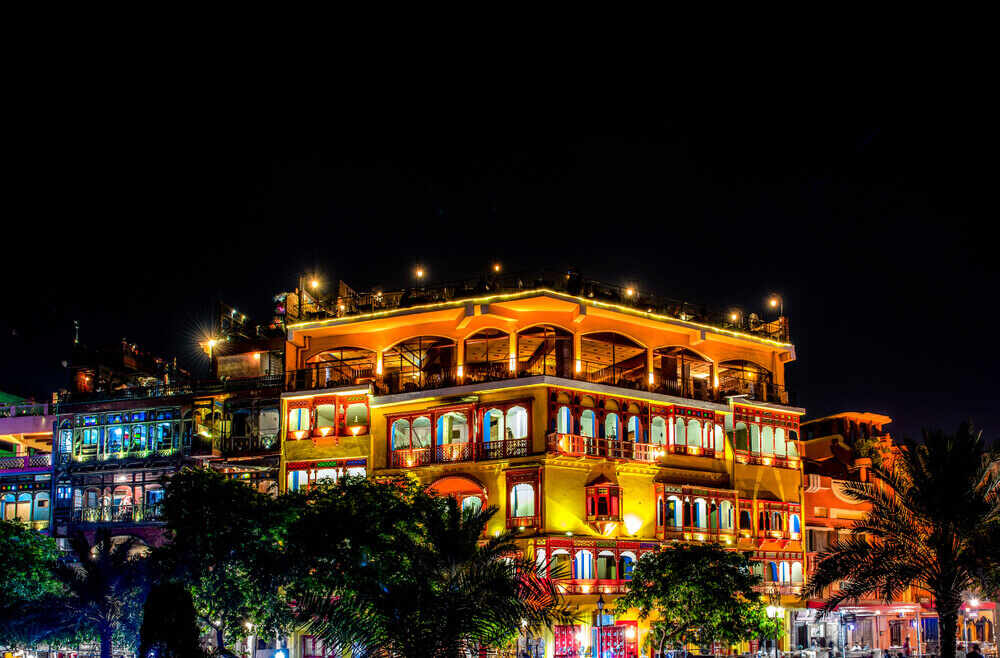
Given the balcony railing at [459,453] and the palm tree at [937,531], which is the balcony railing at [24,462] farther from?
the palm tree at [937,531]

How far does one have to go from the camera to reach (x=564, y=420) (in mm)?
52188

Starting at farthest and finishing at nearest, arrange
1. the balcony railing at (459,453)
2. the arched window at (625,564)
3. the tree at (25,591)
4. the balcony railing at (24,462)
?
the balcony railing at (24,462) < the arched window at (625,564) < the balcony railing at (459,453) < the tree at (25,591)

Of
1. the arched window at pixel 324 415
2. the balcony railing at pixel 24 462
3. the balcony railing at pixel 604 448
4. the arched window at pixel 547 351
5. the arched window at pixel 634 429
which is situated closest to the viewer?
the balcony railing at pixel 604 448

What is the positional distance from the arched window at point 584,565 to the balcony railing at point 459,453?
5.60 metres

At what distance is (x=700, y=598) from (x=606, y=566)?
10.1m

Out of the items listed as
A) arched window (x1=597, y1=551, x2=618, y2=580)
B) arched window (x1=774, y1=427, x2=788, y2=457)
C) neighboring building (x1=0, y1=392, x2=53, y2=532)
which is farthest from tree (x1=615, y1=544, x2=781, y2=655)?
neighboring building (x1=0, y1=392, x2=53, y2=532)

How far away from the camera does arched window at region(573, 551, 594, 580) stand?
5062 centimetres

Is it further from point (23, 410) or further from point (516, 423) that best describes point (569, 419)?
point (23, 410)

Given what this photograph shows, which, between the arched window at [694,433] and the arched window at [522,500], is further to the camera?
the arched window at [694,433]

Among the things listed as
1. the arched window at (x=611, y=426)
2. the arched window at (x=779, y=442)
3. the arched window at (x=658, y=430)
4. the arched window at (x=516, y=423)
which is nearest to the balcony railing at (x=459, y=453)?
the arched window at (x=516, y=423)

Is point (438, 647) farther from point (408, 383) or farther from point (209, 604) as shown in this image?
point (408, 383)

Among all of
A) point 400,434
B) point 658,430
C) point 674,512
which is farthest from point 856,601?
point 400,434

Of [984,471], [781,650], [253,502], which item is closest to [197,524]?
[253,502]

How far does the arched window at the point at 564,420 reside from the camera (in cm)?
5191
